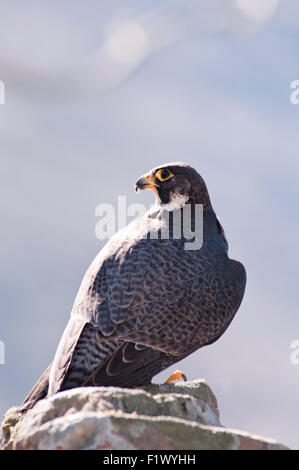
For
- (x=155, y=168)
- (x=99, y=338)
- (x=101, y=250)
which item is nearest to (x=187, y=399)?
(x=99, y=338)

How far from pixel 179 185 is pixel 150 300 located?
1.94 meters

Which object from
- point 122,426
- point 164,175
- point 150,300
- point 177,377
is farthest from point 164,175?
point 122,426

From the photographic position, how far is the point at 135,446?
4.72m

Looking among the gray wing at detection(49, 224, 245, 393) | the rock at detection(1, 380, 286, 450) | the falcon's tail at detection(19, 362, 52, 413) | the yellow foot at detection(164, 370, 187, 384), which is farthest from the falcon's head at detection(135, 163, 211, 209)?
the rock at detection(1, 380, 286, 450)

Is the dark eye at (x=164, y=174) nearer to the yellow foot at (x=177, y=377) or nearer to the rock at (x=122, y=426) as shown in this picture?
the yellow foot at (x=177, y=377)

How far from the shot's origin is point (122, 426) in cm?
474

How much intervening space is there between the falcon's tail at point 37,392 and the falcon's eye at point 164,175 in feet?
10.1

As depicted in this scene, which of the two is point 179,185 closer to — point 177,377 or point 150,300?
point 150,300

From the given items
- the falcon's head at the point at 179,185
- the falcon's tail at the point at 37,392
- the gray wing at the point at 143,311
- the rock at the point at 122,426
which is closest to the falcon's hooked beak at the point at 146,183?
the falcon's head at the point at 179,185

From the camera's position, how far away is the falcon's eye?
395 inches

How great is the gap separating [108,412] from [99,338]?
3.43 meters

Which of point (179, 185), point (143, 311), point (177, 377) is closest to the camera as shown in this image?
point (143, 311)

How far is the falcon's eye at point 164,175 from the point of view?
10031mm
